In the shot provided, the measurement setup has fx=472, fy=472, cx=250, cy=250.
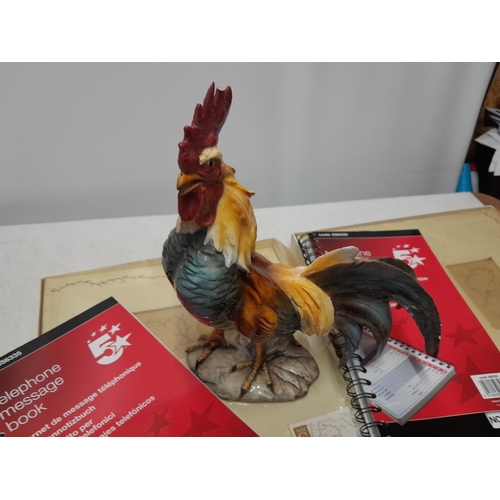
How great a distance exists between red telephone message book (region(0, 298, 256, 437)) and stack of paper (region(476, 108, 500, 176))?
1.03m

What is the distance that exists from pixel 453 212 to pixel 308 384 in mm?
671

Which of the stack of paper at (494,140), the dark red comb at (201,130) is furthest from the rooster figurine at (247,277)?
the stack of paper at (494,140)

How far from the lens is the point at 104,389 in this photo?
819mm

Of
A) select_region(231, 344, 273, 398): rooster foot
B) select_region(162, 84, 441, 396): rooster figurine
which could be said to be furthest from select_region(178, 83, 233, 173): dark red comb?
select_region(231, 344, 273, 398): rooster foot

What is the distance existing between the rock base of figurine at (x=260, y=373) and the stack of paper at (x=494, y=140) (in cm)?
84

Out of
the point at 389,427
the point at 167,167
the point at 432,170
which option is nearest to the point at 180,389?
the point at 389,427

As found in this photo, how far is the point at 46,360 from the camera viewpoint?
2.81 ft

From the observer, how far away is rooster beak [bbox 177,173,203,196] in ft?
2.01

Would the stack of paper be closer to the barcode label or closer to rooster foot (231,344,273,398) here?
the barcode label

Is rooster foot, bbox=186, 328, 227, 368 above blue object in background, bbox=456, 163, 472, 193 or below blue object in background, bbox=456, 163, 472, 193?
below

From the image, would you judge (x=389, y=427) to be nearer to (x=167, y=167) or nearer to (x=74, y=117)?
(x=167, y=167)

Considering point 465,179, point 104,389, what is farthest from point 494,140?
point 104,389

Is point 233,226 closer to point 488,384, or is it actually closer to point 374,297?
point 374,297

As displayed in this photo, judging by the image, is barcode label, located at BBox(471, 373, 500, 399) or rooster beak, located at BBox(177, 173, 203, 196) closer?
rooster beak, located at BBox(177, 173, 203, 196)
